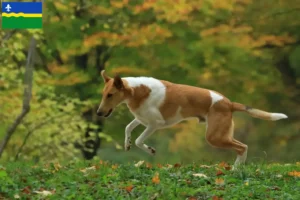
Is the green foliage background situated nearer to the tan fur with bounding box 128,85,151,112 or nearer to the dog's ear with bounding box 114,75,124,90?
the tan fur with bounding box 128,85,151,112

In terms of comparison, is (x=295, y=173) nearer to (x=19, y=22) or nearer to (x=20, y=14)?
(x=19, y=22)

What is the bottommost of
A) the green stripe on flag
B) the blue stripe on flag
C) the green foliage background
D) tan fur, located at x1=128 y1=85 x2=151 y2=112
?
the green foliage background

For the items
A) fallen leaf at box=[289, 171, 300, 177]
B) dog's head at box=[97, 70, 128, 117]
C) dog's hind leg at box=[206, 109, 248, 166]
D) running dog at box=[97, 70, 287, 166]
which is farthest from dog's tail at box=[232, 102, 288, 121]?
dog's head at box=[97, 70, 128, 117]

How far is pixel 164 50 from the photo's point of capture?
734 inches

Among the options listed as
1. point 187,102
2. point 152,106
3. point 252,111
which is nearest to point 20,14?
point 152,106

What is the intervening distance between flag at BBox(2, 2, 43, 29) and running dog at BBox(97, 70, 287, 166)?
4.87 meters

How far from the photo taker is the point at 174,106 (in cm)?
952

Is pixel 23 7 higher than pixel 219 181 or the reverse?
higher

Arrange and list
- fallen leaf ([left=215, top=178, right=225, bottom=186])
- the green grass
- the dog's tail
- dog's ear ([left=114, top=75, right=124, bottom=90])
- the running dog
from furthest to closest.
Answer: the dog's tail < the running dog < dog's ear ([left=114, top=75, right=124, bottom=90]) < fallen leaf ([left=215, top=178, right=225, bottom=186]) < the green grass

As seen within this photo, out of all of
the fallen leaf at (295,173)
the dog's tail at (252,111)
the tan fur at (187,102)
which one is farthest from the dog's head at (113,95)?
the fallen leaf at (295,173)

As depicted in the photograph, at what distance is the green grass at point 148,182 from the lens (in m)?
7.05

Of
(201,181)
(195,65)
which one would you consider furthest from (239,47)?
(201,181)

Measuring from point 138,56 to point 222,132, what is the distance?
9.61 meters

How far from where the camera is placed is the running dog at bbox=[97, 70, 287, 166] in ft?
30.9
